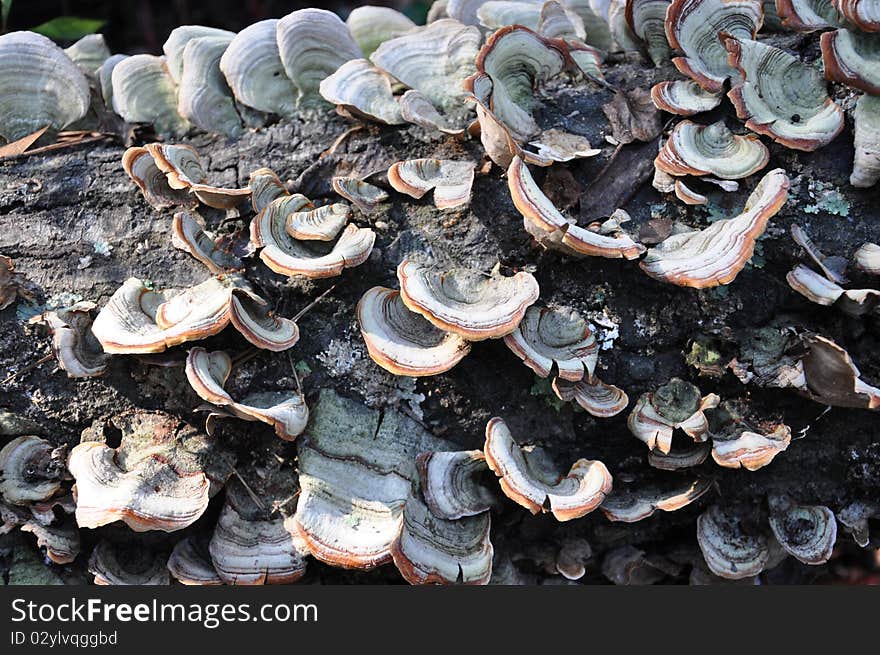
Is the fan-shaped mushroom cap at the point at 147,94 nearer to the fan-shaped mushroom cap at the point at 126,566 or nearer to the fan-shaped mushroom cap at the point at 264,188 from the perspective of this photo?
the fan-shaped mushroom cap at the point at 264,188

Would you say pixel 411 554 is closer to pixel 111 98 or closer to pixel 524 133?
pixel 524 133

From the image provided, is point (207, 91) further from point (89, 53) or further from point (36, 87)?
point (89, 53)

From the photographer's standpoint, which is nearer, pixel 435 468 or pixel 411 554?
pixel 411 554

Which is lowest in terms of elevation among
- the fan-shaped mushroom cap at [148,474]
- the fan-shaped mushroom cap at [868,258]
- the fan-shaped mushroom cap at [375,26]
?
the fan-shaped mushroom cap at [148,474]

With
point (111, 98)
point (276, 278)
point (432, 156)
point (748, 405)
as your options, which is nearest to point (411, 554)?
point (276, 278)

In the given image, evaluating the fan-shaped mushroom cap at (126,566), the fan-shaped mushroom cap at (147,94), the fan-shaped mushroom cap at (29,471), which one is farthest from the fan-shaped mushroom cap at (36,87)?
the fan-shaped mushroom cap at (126,566)

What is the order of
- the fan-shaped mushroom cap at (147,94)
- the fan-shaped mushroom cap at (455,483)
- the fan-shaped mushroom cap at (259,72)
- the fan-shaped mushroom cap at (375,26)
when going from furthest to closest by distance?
the fan-shaped mushroom cap at (375,26) → the fan-shaped mushroom cap at (147,94) → the fan-shaped mushroom cap at (259,72) → the fan-shaped mushroom cap at (455,483)
